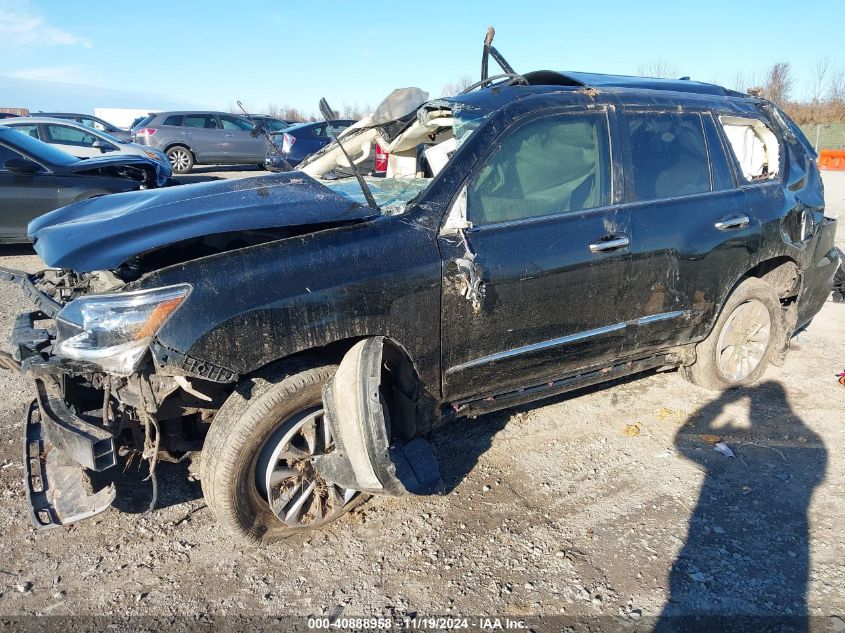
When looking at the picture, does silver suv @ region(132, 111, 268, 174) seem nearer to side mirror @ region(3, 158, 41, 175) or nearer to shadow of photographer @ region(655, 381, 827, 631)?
side mirror @ region(3, 158, 41, 175)

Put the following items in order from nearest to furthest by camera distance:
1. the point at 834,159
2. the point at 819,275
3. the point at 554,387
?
1. the point at 554,387
2. the point at 819,275
3. the point at 834,159

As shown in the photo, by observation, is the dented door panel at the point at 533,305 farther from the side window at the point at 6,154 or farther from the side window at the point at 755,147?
the side window at the point at 6,154

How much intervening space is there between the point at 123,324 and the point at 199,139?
1714 centimetres

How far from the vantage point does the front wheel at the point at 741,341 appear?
421cm

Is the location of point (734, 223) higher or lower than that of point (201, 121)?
lower

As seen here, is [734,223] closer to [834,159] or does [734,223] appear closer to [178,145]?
[178,145]

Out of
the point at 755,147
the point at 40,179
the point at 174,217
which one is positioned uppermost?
the point at 755,147

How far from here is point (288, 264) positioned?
260 cm

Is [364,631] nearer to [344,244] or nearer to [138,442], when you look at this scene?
[138,442]

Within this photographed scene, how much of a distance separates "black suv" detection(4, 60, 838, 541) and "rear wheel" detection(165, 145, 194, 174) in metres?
15.4

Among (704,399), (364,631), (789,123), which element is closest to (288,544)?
(364,631)

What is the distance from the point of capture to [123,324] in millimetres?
2404

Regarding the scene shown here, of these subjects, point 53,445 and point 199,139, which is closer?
point 53,445

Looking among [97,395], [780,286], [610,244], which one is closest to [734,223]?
[780,286]
